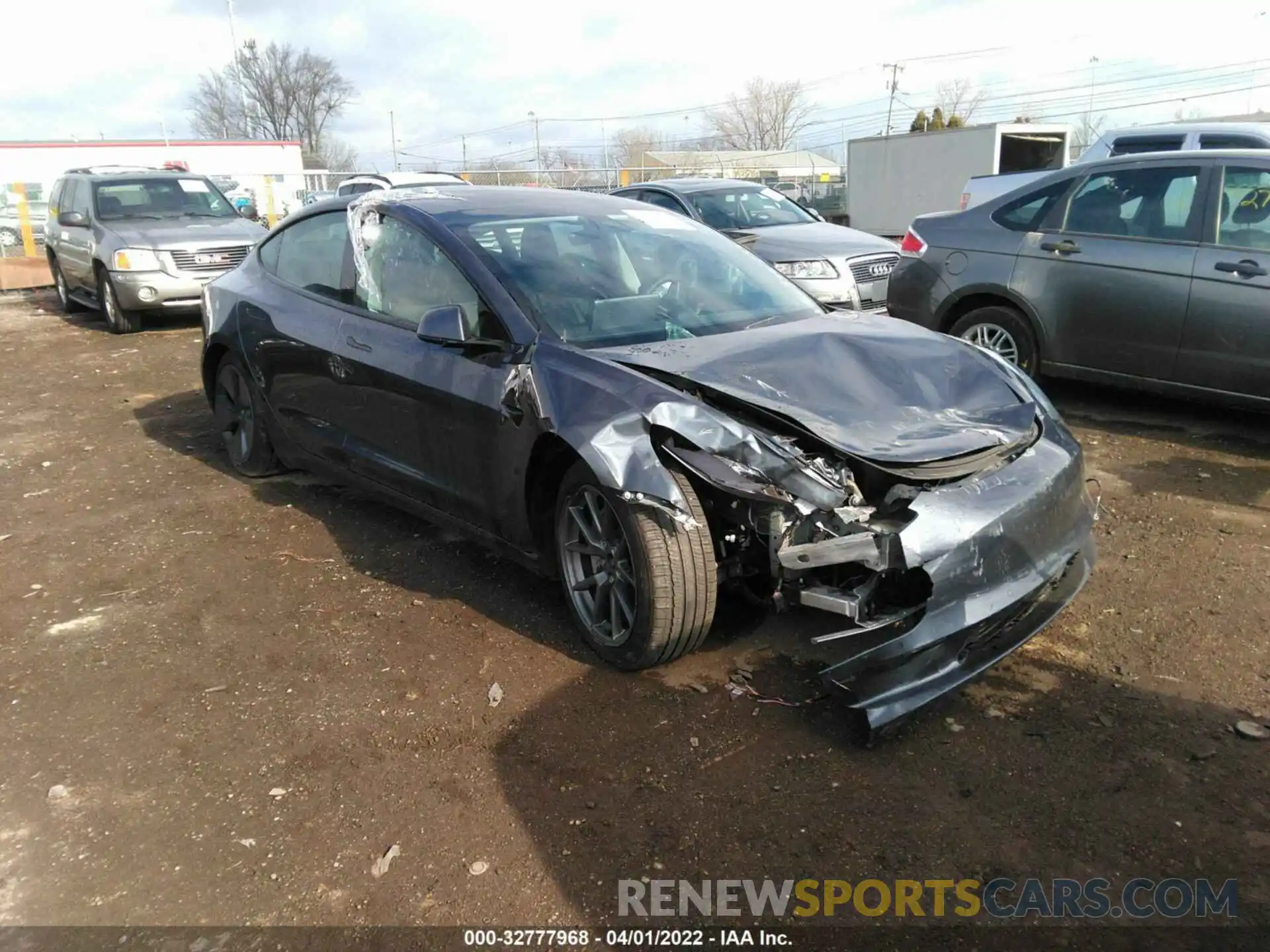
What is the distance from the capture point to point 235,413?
19.8 ft

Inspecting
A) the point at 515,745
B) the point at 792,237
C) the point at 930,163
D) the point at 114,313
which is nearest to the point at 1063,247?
the point at 792,237

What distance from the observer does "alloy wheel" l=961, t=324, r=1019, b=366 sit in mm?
6793

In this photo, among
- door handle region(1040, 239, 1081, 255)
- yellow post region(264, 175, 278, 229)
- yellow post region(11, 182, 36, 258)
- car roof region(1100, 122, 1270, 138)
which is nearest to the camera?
door handle region(1040, 239, 1081, 255)

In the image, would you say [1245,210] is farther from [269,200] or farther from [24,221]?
[269,200]

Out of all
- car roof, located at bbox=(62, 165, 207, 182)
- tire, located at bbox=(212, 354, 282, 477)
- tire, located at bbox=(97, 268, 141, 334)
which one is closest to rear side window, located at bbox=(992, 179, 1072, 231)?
tire, located at bbox=(212, 354, 282, 477)

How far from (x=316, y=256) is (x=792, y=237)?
567 centimetres

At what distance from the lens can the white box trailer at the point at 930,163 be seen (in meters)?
21.1

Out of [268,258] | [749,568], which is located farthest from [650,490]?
[268,258]

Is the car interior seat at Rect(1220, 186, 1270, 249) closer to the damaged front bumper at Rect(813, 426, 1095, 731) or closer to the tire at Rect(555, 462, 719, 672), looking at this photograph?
the damaged front bumper at Rect(813, 426, 1095, 731)

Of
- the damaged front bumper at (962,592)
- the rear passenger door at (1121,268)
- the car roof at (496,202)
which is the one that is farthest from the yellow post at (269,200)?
the damaged front bumper at (962,592)

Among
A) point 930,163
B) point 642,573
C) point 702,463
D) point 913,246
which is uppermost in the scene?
point 930,163

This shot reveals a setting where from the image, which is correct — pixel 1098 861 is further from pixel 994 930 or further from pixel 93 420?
pixel 93 420

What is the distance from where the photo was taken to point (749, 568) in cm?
342

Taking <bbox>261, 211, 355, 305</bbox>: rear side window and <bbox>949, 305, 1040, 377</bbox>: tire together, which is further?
<bbox>949, 305, 1040, 377</bbox>: tire
